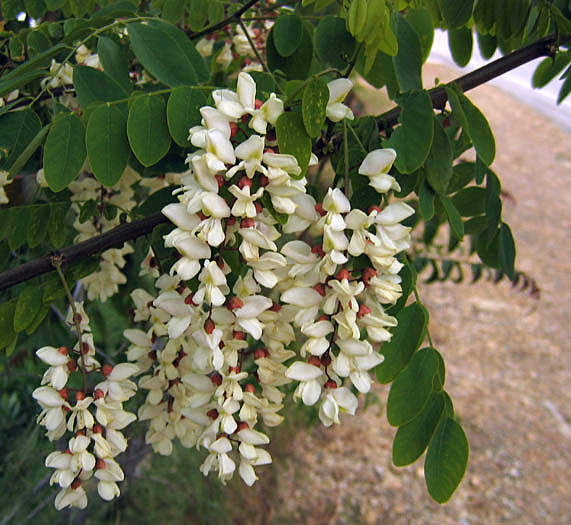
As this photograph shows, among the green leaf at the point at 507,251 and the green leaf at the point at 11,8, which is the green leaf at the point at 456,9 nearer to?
the green leaf at the point at 507,251

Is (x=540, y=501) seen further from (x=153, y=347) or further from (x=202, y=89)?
(x=202, y=89)

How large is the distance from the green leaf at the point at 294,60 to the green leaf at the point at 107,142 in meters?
0.30

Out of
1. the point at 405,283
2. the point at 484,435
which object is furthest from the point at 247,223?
the point at 484,435

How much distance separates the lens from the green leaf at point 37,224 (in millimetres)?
947

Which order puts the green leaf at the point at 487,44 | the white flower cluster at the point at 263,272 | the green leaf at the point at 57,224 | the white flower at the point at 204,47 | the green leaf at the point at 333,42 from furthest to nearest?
the white flower at the point at 204,47, the green leaf at the point at 487,44, the green leaf at the point at 57,224, the green leaf at the point at 333,42, the white flower cluster at the point at 263,272

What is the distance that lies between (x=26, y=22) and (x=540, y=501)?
8.78 feet

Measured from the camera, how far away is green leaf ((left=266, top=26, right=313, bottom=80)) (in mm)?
976

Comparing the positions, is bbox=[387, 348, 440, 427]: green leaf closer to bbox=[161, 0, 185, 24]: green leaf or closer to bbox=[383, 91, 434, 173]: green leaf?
bbox=[383, 91, 434, 173]: green leaf

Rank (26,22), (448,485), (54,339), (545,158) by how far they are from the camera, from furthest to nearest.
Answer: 1. (545,158)
2. (54,339)
3. (26,22)
4. (448,485)

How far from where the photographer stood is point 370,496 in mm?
2682

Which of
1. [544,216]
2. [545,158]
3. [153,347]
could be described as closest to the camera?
[153,347]

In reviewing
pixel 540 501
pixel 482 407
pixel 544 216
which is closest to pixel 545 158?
pixel 544 216

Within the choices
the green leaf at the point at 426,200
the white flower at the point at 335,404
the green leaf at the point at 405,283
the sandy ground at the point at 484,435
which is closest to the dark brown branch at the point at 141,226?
the green leaf at the point at 426,200

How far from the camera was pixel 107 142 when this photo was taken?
80cm
